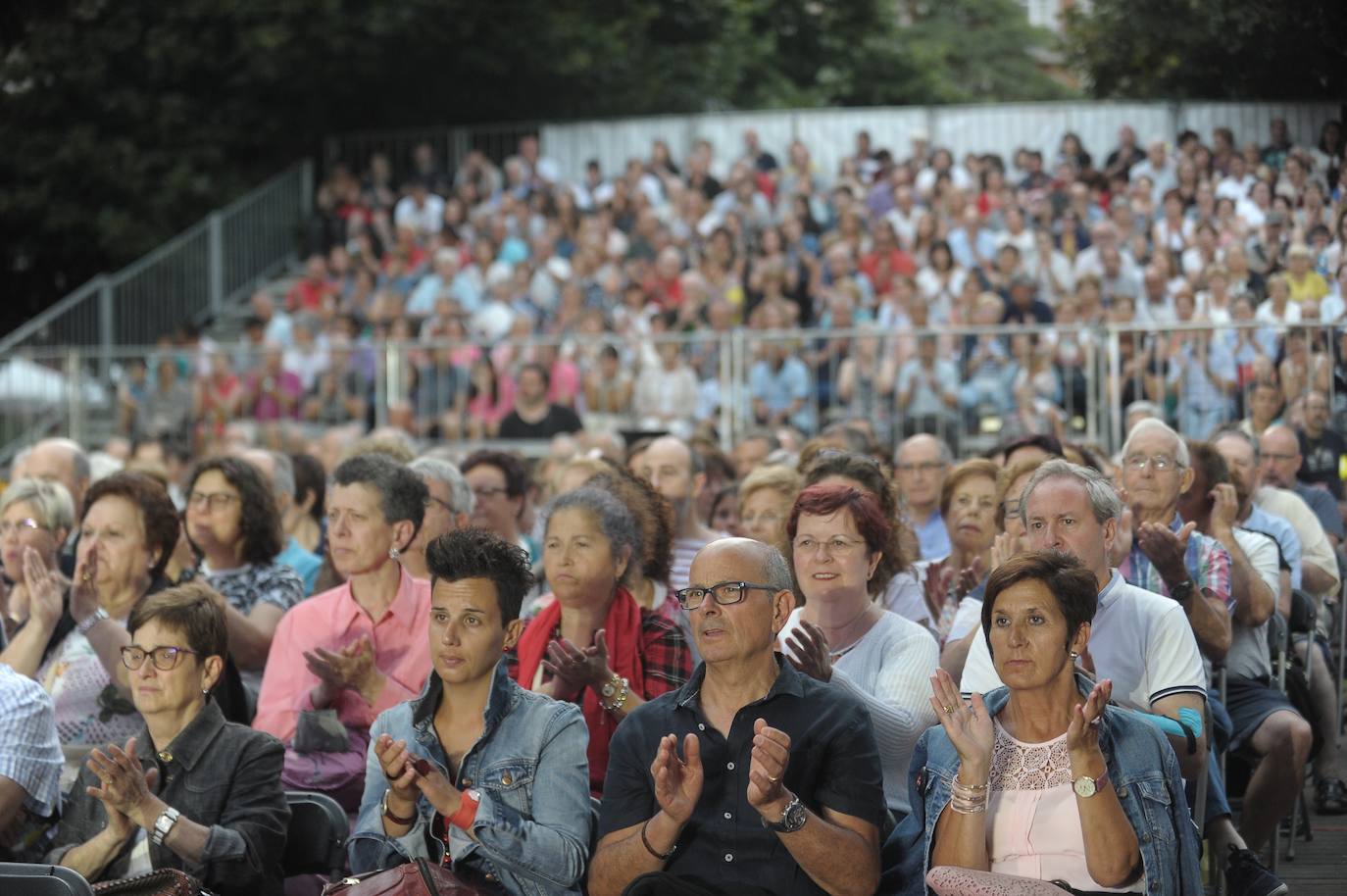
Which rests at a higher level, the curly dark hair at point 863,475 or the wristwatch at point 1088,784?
the curly dark hair at point 863,475

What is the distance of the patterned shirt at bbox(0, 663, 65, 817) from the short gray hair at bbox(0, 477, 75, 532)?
5.20ft

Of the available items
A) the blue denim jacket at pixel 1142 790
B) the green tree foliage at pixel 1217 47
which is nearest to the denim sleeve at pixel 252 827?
the blue denim jacket at pixel 1142 790

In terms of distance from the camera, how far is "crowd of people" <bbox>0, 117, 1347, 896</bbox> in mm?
4094

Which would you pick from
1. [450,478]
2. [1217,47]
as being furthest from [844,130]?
[450,478]

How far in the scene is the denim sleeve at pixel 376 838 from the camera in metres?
4.27

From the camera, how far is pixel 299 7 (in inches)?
768

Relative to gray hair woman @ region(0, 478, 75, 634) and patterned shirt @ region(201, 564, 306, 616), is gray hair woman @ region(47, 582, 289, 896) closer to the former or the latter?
patterned shirt @ region(201, 564, 306, 616)

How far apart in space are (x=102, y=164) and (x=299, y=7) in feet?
9.14

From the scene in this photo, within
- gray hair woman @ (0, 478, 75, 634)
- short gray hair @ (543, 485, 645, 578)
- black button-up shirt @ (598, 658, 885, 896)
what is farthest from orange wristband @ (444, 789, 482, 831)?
gray hair woman @ (0, 478, 75, 634)

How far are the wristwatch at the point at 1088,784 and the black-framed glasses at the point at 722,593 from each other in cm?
84

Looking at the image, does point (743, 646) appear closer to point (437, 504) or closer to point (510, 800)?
point (510, 800)

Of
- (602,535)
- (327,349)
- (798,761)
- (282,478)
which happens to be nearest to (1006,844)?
(798,761)

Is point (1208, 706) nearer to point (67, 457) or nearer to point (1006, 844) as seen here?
point (1006, 844)

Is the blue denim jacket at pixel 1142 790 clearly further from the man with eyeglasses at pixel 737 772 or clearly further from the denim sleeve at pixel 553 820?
the denim sleeve at pixel 553 820
